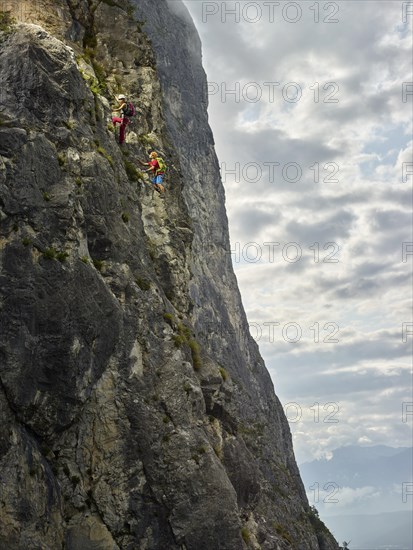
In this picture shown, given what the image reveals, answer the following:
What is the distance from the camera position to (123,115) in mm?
29016

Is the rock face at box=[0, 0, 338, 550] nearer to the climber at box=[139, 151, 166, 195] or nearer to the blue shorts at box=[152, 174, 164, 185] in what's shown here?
the climber at box=[139, 151, 166, 195]

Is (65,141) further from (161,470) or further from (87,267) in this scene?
(161,470)

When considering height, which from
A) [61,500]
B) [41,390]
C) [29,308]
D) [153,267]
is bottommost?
[61,500]

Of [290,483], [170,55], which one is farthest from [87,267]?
[170,55]

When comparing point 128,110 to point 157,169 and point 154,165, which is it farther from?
point 157,169

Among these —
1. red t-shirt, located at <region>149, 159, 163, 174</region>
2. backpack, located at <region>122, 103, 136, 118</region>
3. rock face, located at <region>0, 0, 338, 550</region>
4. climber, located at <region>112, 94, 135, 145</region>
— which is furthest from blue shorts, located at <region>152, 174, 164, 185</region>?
backpack, located at <region>122, 103, 136, 118</region>

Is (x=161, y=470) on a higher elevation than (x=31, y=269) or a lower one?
lower

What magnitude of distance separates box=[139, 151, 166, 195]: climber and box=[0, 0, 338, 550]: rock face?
1.68 ft

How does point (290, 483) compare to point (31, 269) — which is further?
point (290, 483)

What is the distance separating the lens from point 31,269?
19719mm

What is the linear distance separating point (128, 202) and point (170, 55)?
275 feet

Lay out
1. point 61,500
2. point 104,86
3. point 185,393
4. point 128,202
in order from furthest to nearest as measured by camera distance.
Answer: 1. point 104,86
2. point 128,202
3. point 185,393
4. point 61,500

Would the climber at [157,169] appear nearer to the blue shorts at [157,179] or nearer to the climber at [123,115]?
the blue shorts at [157,179]

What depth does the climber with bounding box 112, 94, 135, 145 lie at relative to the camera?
1120 inches
